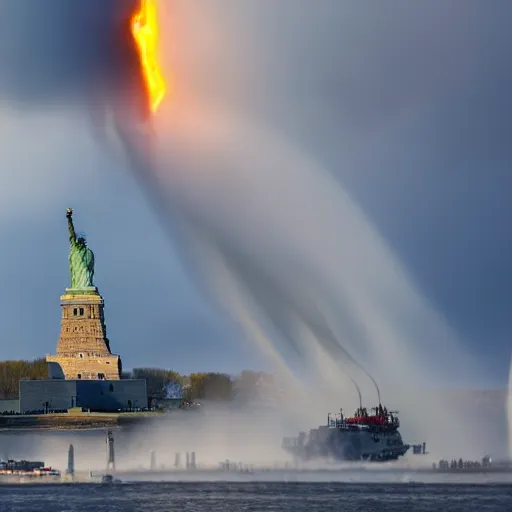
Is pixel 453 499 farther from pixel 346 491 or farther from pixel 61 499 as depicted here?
pixel 61 499

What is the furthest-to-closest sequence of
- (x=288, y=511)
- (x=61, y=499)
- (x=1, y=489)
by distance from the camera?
(x=1, y=489) < (x=61, y=499) < (x=288, y=511)

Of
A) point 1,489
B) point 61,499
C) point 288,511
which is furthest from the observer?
point 1,489

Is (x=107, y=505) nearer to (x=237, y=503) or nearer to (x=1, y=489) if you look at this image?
(x=237, y=503)

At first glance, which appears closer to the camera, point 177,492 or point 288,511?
point 288,511

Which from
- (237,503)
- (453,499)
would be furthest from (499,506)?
(237,503)

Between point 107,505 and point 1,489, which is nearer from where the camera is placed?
point 107,505

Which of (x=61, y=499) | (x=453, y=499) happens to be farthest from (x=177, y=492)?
(x=453, y=499)
